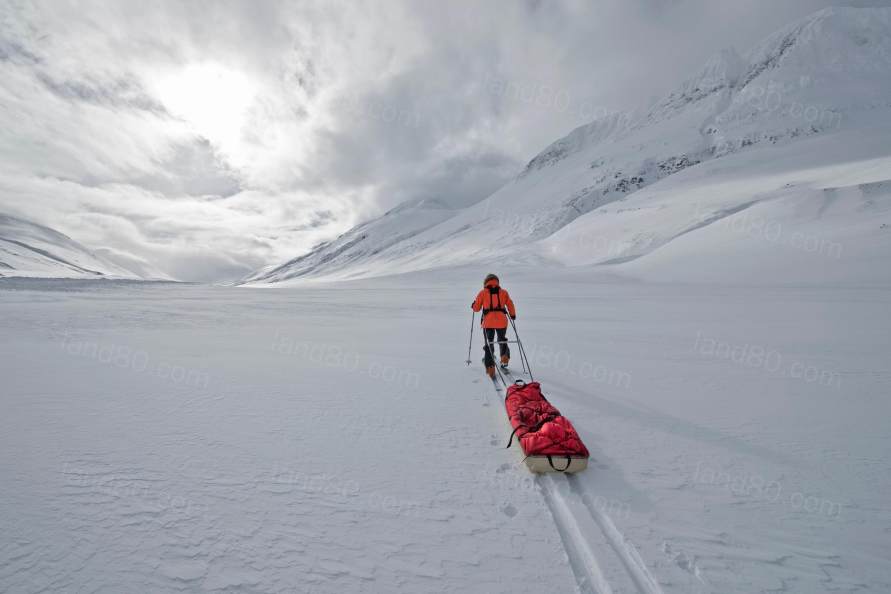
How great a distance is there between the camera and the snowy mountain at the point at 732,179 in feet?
95.7

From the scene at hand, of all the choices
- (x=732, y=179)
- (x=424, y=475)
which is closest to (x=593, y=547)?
(x=424, y=475)

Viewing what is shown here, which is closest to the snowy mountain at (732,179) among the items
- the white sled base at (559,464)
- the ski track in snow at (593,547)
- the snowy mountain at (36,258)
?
the white sled base at (559,464)

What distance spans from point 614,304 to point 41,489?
19.1 meters

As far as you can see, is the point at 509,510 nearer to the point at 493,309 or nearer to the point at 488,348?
the point at 488,348

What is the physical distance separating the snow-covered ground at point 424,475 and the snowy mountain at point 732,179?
78.2ft

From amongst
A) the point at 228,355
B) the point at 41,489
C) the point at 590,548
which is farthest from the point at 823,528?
the point at 228,355

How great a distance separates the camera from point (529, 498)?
3523 mm

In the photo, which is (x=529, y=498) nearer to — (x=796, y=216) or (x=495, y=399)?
(x=495, y=399)

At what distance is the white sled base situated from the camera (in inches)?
150

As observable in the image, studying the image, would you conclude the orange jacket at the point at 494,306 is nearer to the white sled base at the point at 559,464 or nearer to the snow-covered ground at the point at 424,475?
the snow-covered ground at the point at 424,475

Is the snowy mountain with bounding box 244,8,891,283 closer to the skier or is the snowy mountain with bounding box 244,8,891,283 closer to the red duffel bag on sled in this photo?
the skier

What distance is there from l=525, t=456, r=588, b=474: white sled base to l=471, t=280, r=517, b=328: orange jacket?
4.14m

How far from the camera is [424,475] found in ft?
12.6

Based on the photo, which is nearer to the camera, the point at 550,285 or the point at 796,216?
the point at 550,285
